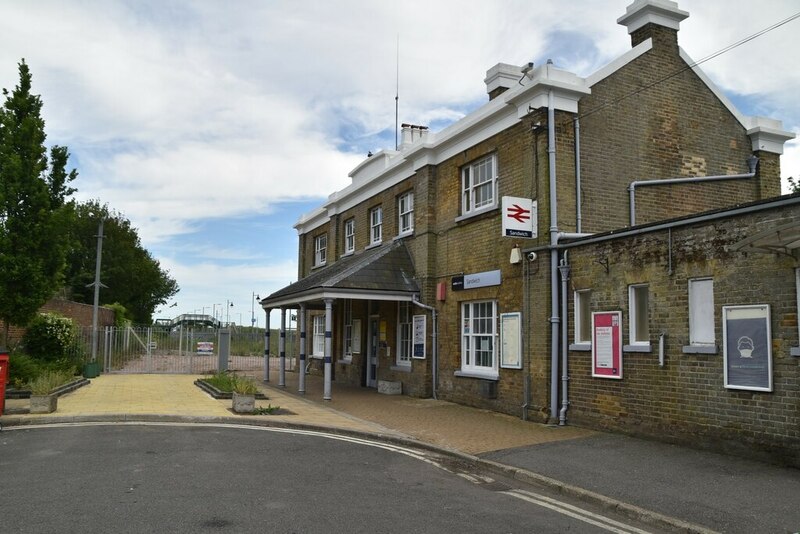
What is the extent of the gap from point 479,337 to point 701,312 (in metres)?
6.33

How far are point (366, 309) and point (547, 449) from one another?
12.0 metres

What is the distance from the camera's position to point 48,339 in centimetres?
2200

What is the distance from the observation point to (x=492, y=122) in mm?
15359

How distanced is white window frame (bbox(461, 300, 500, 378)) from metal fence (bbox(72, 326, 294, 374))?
43.2 ft

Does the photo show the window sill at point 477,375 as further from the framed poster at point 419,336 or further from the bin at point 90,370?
the bin at point 90,370

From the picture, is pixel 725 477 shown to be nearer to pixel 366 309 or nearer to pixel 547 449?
pixel 547 449

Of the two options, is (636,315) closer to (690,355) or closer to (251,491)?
(690,355)

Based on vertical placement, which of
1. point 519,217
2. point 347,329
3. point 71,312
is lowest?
point 347,329

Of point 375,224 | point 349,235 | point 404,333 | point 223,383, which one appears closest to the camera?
point 223,383

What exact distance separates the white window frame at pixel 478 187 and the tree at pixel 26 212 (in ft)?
31.6

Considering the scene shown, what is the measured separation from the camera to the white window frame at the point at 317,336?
→ 27.4 m

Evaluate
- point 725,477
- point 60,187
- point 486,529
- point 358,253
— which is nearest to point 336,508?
point 486,529

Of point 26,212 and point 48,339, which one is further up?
point 26,212

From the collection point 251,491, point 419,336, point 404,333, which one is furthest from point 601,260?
point 404,333
